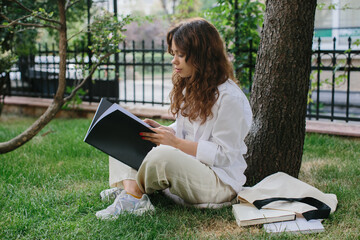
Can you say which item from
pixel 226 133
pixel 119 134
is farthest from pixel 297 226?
pixel 119 134

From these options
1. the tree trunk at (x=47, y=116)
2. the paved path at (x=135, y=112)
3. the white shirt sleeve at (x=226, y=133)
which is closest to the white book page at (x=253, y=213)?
the white shirt sleeve at (x=226, y=133)

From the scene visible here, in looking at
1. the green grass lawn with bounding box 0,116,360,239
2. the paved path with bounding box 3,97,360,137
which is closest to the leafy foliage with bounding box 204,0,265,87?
the paved path with bounding box 3,97,360,137

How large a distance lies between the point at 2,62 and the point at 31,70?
361 cm

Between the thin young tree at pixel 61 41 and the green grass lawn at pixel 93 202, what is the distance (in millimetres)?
303

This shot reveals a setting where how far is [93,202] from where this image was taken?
2.84 m

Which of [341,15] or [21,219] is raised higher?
[341,15]

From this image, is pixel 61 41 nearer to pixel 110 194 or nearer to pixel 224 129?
pixel 110 194

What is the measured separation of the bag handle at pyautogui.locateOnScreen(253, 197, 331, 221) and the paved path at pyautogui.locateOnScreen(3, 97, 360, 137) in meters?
2.57

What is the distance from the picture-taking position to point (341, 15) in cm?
909

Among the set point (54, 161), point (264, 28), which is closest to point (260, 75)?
point (264, 28)

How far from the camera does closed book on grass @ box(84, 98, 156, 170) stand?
229 centimetres

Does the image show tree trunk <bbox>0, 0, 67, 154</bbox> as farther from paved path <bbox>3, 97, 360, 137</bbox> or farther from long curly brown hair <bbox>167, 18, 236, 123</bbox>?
long curly brown hair <bbox>167, 18, 236, 123</bbox>

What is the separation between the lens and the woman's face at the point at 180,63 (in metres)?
2.51

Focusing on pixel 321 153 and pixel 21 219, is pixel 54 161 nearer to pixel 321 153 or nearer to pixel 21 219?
pixel 21 219
